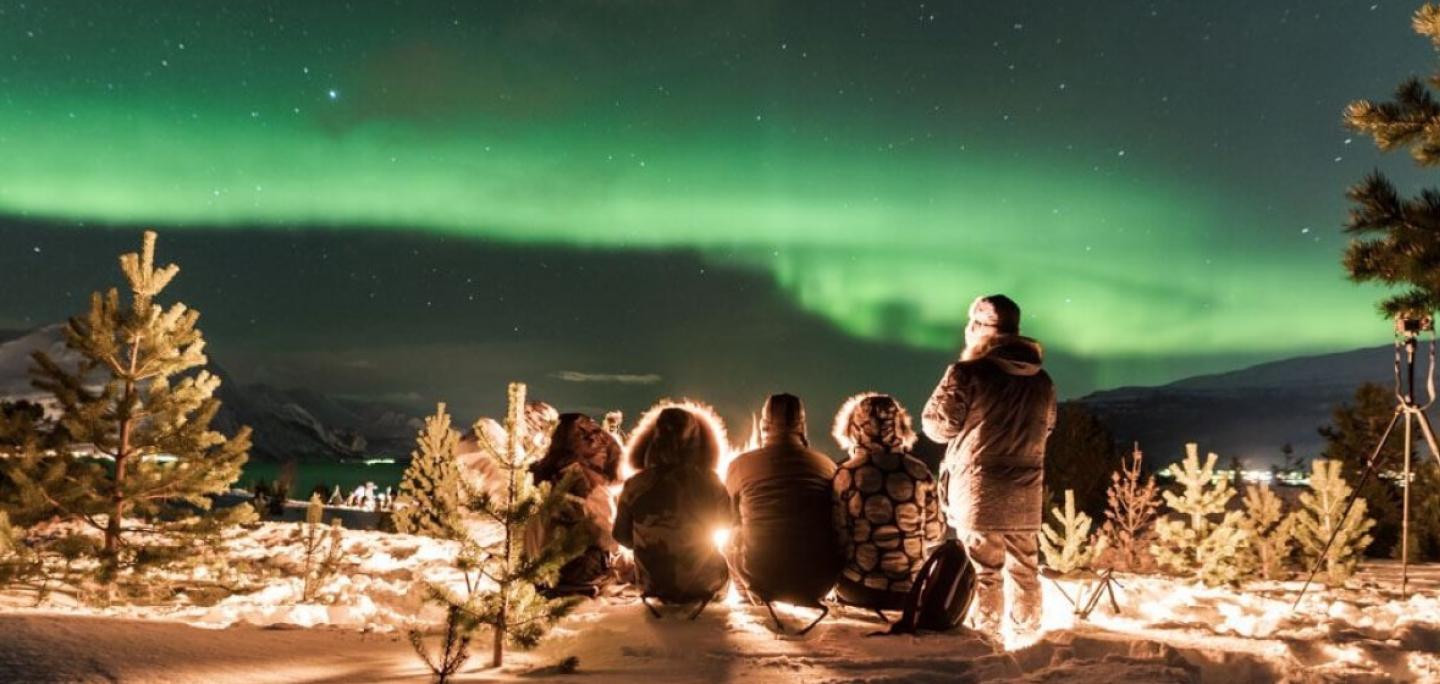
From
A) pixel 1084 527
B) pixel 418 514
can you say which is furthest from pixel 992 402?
pixel 418 514

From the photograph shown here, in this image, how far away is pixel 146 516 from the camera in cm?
834

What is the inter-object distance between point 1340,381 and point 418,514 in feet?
481

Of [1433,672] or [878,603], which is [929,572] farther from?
[1433,672]

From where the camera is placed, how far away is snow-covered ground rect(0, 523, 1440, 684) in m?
5.36

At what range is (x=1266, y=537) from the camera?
487 inches

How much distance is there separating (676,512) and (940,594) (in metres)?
1.91

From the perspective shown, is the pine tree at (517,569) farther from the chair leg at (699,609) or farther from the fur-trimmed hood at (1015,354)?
the fur-trimmed hood at (1015,354)

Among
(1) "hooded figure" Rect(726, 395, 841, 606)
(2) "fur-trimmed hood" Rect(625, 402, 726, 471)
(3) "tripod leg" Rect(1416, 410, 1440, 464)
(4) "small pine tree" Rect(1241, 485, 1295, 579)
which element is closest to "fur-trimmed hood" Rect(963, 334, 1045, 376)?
(1) "hooded figure" Rect(726, 395, 841, 606)

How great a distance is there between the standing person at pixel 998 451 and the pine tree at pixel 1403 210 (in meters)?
3.01

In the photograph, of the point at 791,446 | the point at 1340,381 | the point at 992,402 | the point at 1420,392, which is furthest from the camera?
the point at 1340,381

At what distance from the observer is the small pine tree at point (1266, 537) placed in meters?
11.3

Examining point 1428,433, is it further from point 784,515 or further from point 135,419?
point 135,419

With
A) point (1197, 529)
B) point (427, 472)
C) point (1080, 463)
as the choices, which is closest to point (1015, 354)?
point (1197, 529)

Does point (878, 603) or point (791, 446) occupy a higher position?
point (791, 446)
